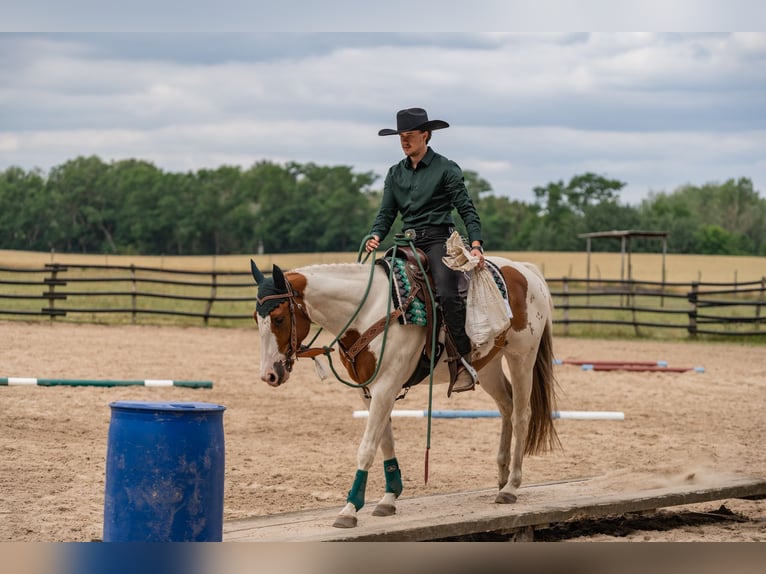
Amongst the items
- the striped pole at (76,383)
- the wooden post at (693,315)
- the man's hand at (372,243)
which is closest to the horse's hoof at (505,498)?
the man's hand at (372,243)

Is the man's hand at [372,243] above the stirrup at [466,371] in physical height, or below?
above

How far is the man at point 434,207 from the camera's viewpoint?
530 centimetres

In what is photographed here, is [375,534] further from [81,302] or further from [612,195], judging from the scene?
[612,195]

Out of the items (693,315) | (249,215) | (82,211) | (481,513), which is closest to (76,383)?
(481,513)

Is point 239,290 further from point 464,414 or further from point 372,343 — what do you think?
point 372,343

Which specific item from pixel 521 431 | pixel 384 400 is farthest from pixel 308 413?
pixel 384 400

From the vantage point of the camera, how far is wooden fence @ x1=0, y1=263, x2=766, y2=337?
1998 cm

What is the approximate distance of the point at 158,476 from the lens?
397cm

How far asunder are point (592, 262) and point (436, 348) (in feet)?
160

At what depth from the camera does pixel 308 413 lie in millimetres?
10297

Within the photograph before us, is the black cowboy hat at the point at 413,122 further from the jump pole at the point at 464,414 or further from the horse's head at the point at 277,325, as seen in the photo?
the jump pole at the point at 464,414

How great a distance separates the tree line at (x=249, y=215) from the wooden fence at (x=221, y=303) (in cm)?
1492

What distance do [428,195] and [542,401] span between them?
187 cm

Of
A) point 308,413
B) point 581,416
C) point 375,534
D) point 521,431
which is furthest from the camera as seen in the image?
point 308,413
